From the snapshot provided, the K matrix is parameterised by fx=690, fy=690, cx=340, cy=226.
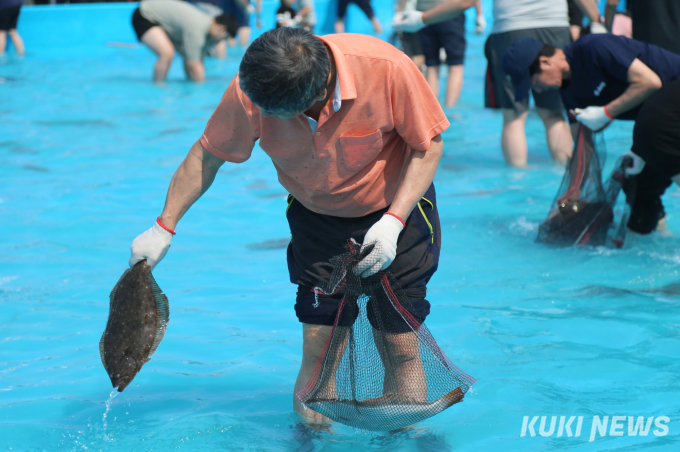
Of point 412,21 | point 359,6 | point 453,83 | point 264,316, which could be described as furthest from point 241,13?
point 264,316

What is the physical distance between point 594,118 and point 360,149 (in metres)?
2.65

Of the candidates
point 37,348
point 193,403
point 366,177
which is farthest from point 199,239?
point 366,177

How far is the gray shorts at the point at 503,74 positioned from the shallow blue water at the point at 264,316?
68 cm

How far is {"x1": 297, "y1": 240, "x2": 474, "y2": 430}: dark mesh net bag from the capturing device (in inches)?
98.3

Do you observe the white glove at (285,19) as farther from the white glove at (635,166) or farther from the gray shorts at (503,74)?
the white glove at (635,166)

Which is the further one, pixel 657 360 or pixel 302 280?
pixel 657 360

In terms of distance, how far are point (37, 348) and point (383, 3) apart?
18.8m

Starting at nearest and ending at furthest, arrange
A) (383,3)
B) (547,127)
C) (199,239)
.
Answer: (199,239)
(547,127)
(383,3)

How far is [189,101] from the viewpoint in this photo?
10.7 meters

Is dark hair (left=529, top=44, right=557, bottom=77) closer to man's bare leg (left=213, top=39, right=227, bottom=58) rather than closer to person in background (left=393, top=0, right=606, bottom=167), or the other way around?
person in background (left=393, top=0, right=606, bottom=167)

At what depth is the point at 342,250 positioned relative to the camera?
2.66 meters

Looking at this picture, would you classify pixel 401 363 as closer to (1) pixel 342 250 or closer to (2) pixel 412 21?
(1) pixel 342 250

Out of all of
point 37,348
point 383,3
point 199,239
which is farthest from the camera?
point 383,3

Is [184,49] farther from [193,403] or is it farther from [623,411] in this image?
[623,411]
